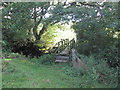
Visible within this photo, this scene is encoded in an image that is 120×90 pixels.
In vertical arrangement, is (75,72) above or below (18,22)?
below

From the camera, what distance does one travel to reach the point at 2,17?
7.99m

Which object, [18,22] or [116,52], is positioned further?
[18,22]

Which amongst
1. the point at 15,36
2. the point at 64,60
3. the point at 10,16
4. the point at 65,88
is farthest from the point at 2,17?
the point at 65,88

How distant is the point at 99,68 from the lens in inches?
194

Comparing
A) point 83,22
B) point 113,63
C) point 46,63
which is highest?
point 83,22

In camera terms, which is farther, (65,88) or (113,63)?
(113,63)

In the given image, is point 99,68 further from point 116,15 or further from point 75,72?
point 116,15

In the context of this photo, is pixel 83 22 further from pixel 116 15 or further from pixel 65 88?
pixel 65 88

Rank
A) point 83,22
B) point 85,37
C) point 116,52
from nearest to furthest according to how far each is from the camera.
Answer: point 116,52
point 83,22
point 85,37

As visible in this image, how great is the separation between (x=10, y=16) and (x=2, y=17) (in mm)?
391

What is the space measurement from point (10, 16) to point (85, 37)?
3952 millimetres

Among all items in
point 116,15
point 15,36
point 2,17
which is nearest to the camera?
point 116,15

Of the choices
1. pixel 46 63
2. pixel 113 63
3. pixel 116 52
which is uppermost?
pixel 116 52

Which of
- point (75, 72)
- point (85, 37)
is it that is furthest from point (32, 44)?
point (75, 72)
